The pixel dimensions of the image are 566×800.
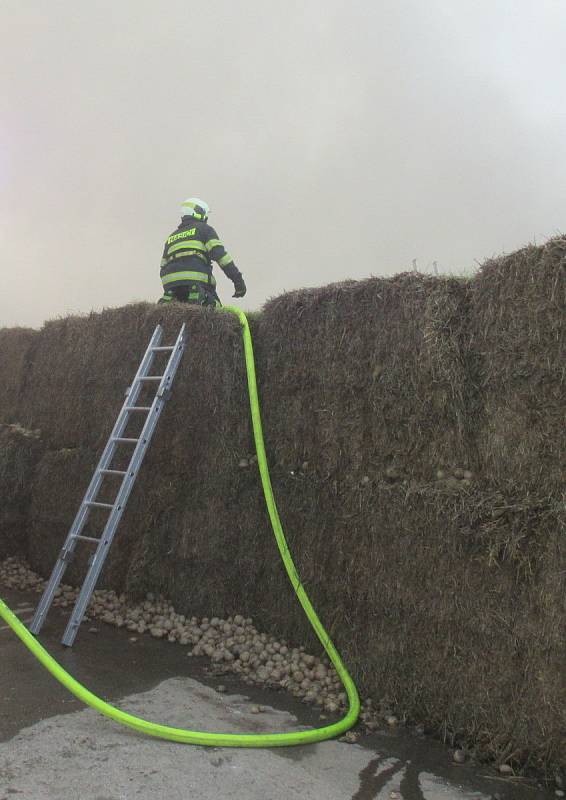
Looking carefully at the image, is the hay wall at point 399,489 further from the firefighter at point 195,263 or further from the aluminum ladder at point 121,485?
the firefighter at point 195,263

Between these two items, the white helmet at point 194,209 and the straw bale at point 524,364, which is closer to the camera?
the straw bale at point 524,364

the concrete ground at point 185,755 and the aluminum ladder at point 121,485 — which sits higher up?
the aluminum ladder at point 121,485

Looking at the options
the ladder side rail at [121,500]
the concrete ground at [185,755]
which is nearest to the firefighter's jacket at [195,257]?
the ladder side rail at [121,500]

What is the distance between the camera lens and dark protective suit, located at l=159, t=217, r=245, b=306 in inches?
283

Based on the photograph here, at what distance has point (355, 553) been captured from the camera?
4.54 m

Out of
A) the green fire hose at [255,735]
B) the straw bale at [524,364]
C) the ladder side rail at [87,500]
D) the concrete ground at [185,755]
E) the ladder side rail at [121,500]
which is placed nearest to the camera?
the concrete ground at [185,755]

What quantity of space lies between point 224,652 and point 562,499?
8.81ft

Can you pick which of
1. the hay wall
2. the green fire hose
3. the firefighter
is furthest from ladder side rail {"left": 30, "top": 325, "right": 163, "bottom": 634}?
the firefighter

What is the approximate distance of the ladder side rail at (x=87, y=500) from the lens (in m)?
5.11

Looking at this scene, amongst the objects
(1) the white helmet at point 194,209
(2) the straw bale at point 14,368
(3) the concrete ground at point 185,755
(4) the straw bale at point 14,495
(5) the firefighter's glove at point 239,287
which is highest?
(1) the white helmet at point 194,209

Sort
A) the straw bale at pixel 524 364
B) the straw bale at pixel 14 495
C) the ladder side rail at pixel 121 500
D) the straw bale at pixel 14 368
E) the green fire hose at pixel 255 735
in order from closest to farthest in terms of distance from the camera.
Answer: the green fire hose at pixel 255 735
the straw bale at pixel 524 364
the ladder side rail at pixel 121 500
the straw bale at pixel 14 495
the straw bale at pixel 14 368

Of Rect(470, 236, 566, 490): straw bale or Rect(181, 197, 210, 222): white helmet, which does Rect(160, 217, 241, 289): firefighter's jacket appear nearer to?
Rect(181, 197, 210, 222): white helmet

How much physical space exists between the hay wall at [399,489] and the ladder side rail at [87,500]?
326 millimetres

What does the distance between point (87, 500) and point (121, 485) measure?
0.96 ft
